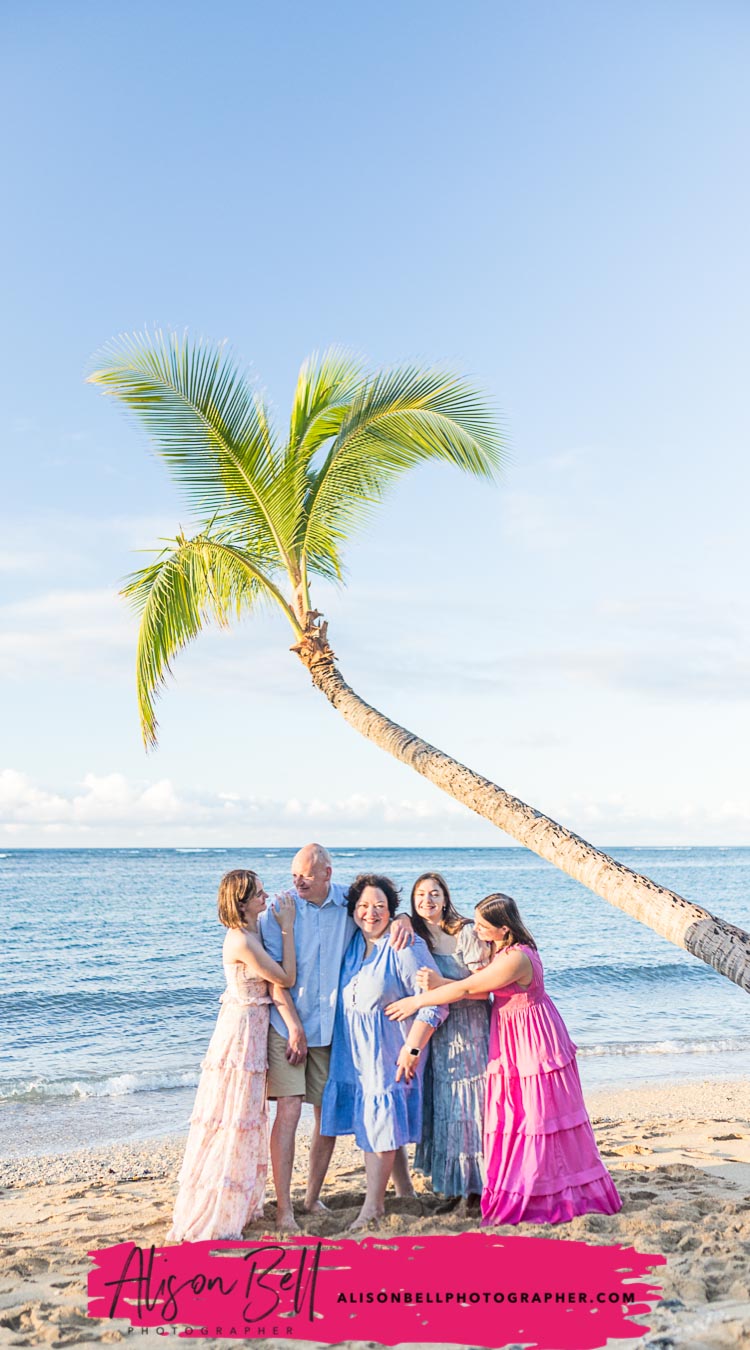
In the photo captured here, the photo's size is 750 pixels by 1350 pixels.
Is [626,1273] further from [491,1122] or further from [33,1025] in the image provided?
[33,1025]

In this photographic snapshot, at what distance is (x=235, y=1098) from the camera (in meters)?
4.91

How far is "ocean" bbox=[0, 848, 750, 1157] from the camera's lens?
10148mm

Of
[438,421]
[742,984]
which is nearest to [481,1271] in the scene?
[742,984]

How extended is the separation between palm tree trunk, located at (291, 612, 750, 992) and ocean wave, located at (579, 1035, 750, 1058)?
7.06 m

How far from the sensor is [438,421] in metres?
7.90

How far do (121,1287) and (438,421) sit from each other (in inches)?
244

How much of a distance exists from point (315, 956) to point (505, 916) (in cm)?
107

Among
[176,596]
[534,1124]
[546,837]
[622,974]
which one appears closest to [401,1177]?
[534,1124]

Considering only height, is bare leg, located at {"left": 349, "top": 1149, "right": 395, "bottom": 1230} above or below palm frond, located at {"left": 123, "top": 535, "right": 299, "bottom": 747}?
below

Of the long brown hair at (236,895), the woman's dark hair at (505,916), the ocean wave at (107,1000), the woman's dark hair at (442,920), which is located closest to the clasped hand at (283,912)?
the long brown hair at (236,895)

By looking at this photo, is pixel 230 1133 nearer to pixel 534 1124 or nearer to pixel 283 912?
pixel 283 912

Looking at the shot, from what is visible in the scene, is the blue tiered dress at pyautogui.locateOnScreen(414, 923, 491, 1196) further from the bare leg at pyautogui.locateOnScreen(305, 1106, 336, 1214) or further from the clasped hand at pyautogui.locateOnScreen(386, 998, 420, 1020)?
the bare leg at pyautogui.locateOnScreen(305, 1106, 336, 1214)

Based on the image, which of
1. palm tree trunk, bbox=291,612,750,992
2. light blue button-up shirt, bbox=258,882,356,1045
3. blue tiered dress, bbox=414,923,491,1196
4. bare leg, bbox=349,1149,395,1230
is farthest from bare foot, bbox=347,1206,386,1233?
palm tree trunk, bbox=291,612,750,992

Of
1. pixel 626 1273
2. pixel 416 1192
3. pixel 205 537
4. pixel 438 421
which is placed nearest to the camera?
pixel 626 1273
